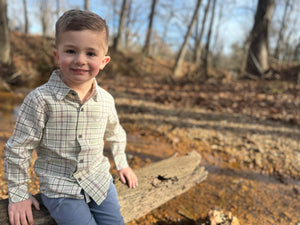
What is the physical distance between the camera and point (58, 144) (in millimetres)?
1388

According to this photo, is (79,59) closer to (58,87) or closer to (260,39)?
(58,87)

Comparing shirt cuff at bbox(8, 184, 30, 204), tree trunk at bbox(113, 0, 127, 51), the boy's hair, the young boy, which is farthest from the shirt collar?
tree trunk at bbox(113, 0, 127, 51)

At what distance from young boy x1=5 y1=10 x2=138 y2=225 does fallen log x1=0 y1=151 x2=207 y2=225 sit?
21cm

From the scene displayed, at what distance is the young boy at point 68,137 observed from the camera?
1.30m

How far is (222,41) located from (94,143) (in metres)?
36.9

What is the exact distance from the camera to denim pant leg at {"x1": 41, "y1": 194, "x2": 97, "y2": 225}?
136cm

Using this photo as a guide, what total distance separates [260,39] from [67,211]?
40.6 feet

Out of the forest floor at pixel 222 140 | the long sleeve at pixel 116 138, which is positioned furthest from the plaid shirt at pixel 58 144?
the forest floor at pixel 222 140

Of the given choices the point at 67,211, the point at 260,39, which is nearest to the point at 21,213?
the point at 67,211

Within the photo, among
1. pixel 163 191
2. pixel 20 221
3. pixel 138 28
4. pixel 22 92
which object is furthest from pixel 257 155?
pixel 138 28

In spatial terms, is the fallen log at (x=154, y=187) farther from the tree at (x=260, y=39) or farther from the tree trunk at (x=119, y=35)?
the tree trunk at (x=119, y=35)

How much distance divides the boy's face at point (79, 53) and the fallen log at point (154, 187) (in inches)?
38.7

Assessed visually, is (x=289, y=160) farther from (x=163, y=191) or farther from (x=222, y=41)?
(x=222, y=41)

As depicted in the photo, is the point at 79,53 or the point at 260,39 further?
the point at 260,39
